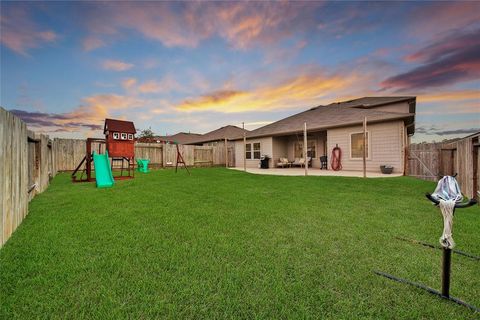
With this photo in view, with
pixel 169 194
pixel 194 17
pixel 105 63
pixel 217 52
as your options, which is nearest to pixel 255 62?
pixel 217 52

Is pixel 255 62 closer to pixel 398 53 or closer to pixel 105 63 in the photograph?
pixel 398 53

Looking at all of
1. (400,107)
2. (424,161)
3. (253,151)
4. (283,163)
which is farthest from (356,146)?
(253,151)

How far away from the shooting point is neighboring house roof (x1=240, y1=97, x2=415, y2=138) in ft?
38.1

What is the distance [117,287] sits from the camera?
175 centimetres

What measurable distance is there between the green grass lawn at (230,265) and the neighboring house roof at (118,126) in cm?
683

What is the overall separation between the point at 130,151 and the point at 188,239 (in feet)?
30.7

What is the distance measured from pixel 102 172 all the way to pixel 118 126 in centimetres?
325

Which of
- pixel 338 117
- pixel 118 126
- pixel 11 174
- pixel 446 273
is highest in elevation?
pixel 338 117

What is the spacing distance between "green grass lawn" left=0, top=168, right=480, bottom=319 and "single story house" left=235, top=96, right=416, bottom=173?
27.0ft

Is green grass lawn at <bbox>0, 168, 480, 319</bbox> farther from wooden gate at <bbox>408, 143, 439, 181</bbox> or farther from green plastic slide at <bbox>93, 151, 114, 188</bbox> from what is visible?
wooden gate at <bbox>408, 143, 439, 181</bbox>

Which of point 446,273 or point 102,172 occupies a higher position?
point 102,172

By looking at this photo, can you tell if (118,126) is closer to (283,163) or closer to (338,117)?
(283,163)

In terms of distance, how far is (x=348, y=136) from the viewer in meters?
13.0

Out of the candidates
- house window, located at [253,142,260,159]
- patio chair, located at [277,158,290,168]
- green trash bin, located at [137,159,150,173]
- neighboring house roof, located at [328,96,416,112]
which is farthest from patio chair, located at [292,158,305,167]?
green trash bin, located at [137,159,150,173]
